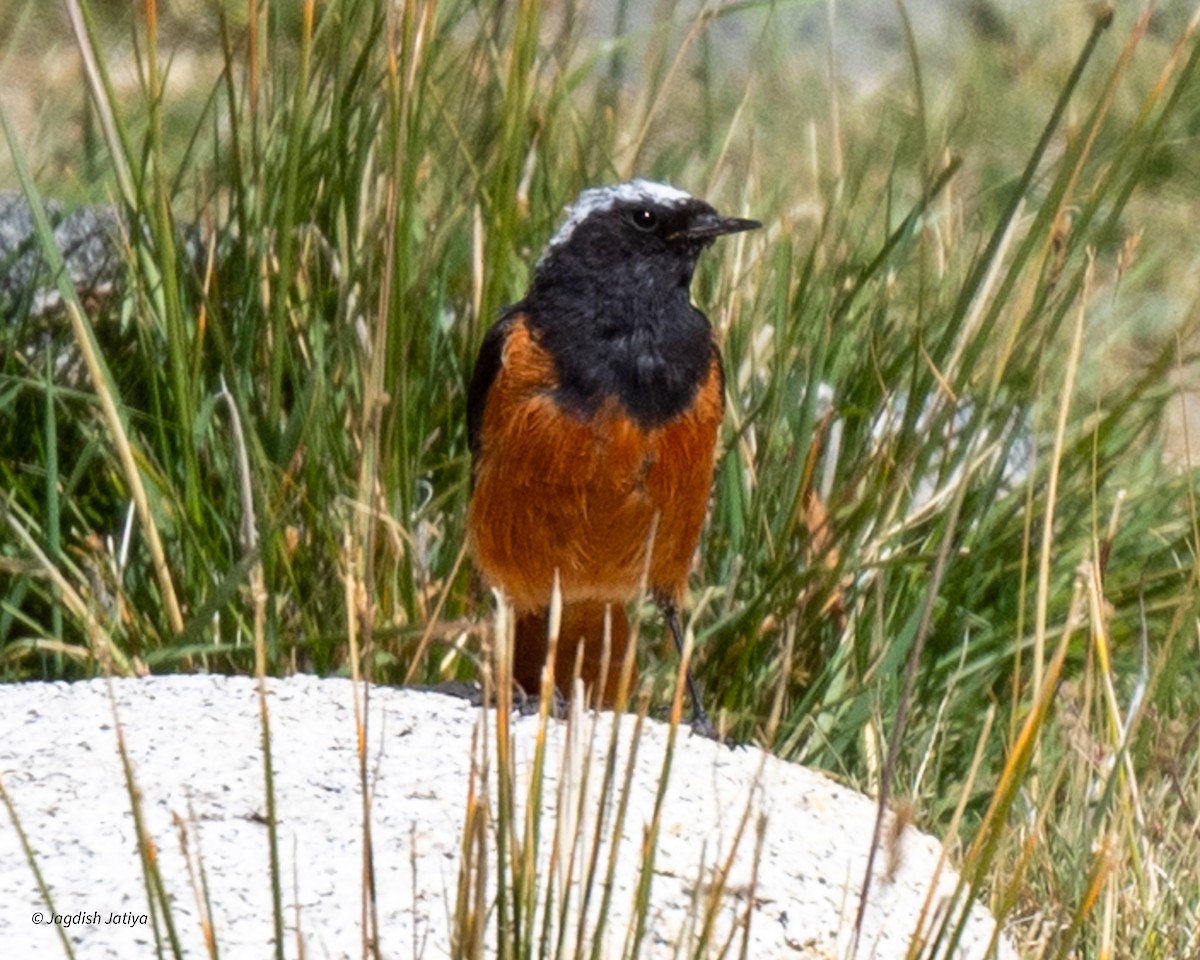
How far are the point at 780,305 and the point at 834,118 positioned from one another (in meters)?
0.61

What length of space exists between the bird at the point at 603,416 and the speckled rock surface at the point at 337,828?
62 cm

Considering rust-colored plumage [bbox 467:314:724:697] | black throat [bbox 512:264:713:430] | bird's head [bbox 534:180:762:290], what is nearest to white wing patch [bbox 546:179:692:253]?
bird's head [bbox 534:180:762:290]

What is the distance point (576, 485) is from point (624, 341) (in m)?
0.35

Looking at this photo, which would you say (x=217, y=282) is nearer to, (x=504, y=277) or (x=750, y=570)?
(x=504, y=277)

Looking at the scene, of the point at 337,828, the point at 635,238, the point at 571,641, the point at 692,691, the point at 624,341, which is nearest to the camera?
the point at 337,828

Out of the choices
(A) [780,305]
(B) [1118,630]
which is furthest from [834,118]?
(B) [1118,630]

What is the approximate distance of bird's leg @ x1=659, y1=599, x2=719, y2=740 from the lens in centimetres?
403

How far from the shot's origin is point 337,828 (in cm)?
309

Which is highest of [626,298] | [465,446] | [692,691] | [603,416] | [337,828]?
[626,298]

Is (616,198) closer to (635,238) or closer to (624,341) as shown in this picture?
(635,238)

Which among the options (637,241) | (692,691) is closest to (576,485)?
(692,691)

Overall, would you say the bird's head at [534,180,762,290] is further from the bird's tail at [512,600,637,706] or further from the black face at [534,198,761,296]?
the bird's tail at [512,600,637,706]

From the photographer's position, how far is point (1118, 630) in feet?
15.2

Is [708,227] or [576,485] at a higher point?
[708,227]
